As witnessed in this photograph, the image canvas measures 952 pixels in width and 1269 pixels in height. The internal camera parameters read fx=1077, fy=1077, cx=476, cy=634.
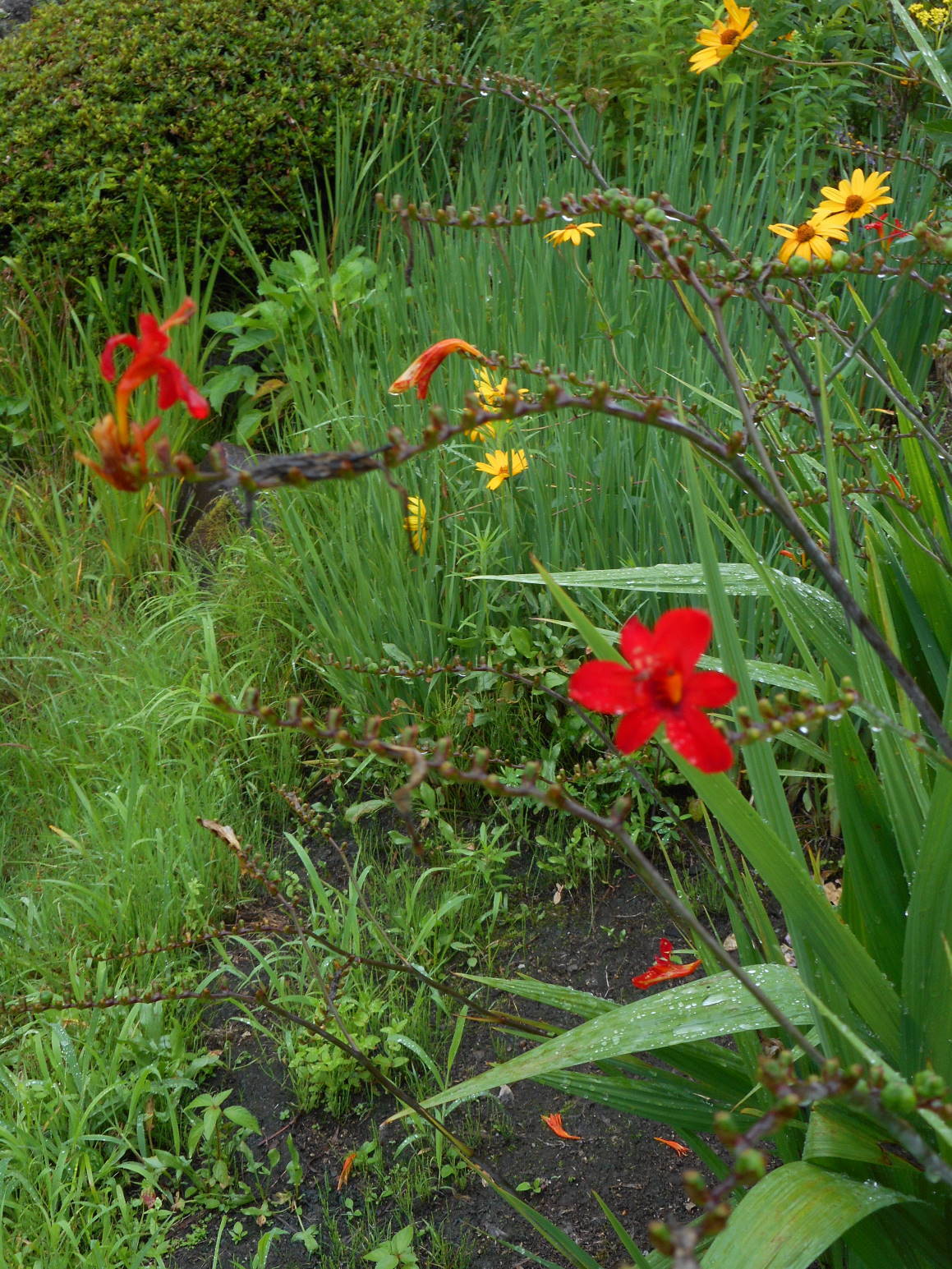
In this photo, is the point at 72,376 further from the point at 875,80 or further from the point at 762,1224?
the point at 762,1224

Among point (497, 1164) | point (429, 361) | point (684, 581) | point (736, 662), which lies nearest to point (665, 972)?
point (497, 1164)

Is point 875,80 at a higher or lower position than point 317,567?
higher

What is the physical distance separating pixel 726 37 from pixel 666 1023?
200cm

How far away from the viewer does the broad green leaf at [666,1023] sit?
42.7 inches

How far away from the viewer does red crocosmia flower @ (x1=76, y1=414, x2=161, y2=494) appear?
62cm

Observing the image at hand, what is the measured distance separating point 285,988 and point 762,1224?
1.28m

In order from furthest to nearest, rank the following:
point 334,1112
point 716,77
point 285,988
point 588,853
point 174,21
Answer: point 174,21 < point 716,77 < point 588,853 < point 285,988 < point 334,1112

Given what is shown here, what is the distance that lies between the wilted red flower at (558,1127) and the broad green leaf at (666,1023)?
652 mm

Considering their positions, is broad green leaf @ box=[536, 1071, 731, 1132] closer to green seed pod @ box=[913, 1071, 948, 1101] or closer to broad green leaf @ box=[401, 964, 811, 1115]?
broad green leaf @ box=[401, 964, 811, 1115]

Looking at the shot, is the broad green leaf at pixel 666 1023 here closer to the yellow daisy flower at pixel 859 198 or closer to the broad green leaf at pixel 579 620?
the broad green leaf at pixel 579 620

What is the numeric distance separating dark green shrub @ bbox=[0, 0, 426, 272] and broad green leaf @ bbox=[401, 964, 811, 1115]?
349cm

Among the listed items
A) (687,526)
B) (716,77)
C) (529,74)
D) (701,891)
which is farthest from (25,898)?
(529,74)

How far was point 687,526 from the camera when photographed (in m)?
2.31

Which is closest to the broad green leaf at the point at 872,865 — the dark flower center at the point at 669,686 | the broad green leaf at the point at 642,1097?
the broad green leaf at the point at 642,1097
